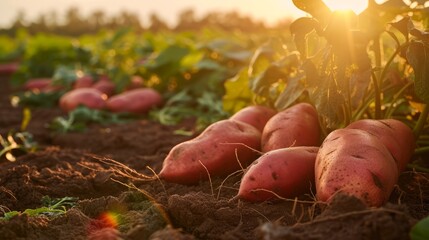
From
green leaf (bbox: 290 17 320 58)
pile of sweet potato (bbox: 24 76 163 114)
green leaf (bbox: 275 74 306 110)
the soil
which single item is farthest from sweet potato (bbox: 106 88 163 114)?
green leaf (bbox: 290 17 320 58)

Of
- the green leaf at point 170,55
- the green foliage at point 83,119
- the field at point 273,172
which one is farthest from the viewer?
the green leaf at point 170,55

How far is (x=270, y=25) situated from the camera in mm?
24000

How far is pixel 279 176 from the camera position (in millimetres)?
2625

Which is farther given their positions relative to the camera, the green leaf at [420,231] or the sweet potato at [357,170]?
the sweet potato at [357,170]

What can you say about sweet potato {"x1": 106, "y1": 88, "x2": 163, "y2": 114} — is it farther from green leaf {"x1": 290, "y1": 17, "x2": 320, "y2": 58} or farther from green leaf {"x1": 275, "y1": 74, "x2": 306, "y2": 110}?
green leaf {"x1": 290, "y1": 17, "x2": 320, "y2": 58}

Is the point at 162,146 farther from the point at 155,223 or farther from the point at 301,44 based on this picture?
the point at 155,223

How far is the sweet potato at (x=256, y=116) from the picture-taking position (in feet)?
11.5

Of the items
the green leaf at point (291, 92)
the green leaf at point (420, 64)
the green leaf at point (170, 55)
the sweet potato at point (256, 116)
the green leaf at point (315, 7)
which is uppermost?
the green leaf at point (315, 7)

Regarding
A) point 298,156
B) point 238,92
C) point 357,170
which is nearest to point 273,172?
point 298,156

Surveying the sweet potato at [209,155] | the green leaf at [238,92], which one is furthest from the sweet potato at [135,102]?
the sweet potato at [209,155]

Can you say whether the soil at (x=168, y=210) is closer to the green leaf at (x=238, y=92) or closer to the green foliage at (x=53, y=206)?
the green foliage at (x=53, y=206)

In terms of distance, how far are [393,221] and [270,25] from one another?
A: 22573mm

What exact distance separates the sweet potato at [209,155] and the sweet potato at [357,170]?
2.02 ft

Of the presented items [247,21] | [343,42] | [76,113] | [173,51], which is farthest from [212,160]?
[247,21]
